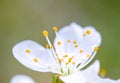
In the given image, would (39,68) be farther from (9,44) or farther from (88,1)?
(88,1)

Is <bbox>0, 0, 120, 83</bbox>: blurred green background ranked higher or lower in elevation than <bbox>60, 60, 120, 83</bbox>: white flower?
higher

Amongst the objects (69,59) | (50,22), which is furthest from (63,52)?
(50,22)

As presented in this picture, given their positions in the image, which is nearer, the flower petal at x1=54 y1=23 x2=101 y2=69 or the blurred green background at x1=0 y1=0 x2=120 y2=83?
the flower petal at x1=54 y1=23 x2=101 y2=69

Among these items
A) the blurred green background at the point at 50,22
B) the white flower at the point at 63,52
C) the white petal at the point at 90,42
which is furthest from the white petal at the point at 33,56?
the blurred green background at the point at 50,22


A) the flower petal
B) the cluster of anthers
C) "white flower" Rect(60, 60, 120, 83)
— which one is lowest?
"white flower" Rect(60, 60, 120, 83)

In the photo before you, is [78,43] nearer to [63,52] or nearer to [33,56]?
[63,52]

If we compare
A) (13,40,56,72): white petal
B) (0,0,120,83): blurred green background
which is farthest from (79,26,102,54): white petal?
(0,0,120,83): blurred green background

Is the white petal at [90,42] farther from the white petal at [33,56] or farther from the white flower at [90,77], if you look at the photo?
the white flower at [90,77]

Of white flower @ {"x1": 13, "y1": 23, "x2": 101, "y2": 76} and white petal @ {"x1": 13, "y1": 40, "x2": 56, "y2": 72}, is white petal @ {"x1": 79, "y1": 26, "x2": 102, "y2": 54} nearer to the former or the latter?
white flower @ {"x1": 13, "y1": 23, "x2": 101, "y2": 76}
